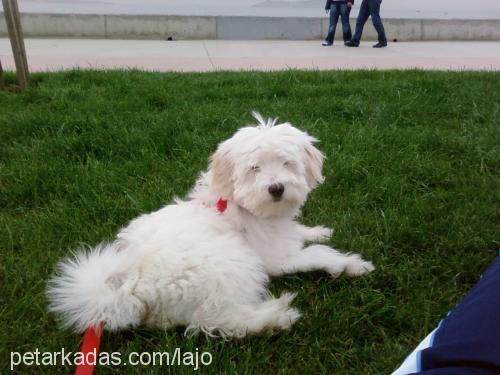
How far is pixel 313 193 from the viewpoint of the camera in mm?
3467

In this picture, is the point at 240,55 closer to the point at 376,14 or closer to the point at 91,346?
the point at 376,14

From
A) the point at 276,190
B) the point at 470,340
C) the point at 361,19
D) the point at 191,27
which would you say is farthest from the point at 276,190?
the point at 191,27

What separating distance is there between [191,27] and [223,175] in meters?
11.3

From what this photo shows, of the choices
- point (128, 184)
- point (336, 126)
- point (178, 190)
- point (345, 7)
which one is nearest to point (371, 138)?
point (336, 126)

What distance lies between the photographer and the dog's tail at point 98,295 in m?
1.99

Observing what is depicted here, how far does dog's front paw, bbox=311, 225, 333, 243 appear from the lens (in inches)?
115

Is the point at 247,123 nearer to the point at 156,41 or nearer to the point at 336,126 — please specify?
the point at 336,126

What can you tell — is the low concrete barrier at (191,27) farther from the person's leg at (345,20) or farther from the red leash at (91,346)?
the red leash at (91,346)

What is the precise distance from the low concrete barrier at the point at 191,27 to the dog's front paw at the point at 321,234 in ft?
36.2

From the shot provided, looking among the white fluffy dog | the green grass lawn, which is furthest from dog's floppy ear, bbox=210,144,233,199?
the green grass lawn

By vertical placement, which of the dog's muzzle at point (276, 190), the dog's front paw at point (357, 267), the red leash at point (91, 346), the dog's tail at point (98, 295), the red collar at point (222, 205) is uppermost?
the dog's muzzle at point (276, 190)

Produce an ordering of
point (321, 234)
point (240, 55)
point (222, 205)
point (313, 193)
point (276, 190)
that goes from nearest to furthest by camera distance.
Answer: point (276, 190), point (222, 205), point (321, 234), point (313, 193), point (240, 55)

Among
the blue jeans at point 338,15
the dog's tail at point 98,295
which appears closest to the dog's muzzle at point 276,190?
the dog's tail at point 98,295

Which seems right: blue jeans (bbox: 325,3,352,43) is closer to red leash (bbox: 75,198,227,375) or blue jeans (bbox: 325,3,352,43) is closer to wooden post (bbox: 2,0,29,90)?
wooden post (bbox: 2,0,29,90)
